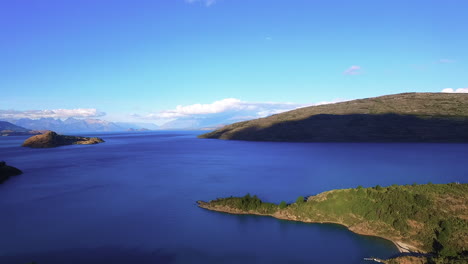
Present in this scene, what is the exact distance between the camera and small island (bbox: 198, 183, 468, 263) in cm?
3158

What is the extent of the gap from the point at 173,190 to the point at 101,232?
23.6m

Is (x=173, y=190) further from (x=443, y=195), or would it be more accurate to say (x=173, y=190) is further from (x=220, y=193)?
(x=443, y=195)

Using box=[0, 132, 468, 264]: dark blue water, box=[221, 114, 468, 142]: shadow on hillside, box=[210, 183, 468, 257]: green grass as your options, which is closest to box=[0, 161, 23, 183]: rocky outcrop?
box=[0, 132, 468, 264]: dark blue water

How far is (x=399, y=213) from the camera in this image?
1442 inches

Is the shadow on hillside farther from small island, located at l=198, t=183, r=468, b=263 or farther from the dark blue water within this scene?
small island, located at l=198, t=183, r=468, b=263

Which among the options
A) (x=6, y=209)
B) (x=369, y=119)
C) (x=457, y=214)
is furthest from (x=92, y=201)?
(x=369, y=119)

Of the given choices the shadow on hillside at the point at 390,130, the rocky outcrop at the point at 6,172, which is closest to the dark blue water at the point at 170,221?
the rocky outcrop at the point at 6,172

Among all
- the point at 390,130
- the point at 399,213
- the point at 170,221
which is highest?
the point at 390,130

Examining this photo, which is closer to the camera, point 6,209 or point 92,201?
point 6,209

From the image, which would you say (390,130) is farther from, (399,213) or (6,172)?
(6,172)

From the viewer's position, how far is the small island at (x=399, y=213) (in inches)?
1243

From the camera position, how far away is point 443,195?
3853 centimetres

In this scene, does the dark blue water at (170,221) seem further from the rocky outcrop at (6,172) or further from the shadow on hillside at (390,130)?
the shadow on hillside at (390,130)

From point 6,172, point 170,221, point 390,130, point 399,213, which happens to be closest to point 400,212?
point 399,213
